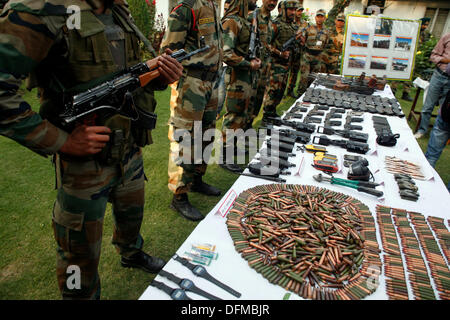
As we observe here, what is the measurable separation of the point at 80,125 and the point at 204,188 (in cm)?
258

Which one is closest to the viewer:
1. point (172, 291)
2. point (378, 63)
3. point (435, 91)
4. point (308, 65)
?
point (172, 291)

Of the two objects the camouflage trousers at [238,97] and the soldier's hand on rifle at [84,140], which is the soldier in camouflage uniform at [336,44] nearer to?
the camouflage trousers at [238,97]

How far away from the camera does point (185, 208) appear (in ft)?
12.0

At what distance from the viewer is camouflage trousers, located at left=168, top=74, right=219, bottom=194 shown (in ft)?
10.6

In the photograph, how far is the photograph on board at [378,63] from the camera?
22.8ft

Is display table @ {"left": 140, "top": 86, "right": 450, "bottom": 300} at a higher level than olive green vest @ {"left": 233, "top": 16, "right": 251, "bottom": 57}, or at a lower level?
lower

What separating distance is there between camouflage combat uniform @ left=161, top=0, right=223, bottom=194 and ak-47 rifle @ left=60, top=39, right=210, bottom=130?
94 centimetres

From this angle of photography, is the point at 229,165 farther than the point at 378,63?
No

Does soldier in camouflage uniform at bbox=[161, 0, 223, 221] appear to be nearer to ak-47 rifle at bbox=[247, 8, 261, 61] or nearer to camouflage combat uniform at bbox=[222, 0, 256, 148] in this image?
camouflage combat uniform at bbox=[222, 0, 256, 148]

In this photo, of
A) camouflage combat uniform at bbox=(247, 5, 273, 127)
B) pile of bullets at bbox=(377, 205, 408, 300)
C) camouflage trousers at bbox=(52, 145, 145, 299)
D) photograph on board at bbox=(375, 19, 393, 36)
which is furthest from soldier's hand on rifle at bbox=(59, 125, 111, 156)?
photograph on board at bbox=(375, 19, 393, 36)

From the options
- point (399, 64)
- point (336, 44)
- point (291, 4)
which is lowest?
point (399, 64)

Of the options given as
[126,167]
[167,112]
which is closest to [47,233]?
[126,167]

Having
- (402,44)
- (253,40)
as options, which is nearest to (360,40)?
(402,44)

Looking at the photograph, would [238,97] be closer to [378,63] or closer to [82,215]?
[82,215]
